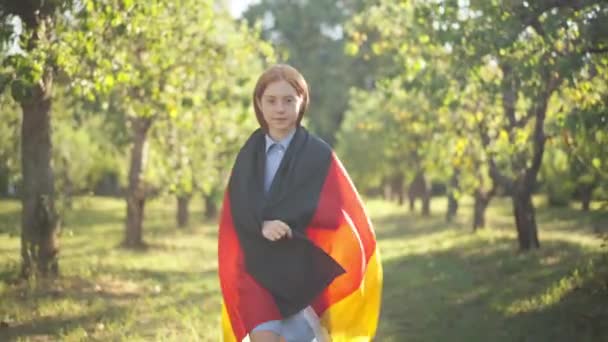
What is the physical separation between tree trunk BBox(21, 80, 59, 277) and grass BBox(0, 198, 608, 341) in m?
0.25

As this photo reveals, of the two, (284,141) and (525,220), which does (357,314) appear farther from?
(525,220)

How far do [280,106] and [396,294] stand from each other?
754 cm

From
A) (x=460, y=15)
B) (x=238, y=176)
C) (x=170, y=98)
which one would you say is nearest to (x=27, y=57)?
(x=170, y=98)

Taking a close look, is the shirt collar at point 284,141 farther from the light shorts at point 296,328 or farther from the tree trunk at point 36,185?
the tree trunk at point 36,185

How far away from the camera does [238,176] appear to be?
4.78 meters

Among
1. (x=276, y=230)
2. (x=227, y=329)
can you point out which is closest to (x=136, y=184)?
(x=227, y=329)

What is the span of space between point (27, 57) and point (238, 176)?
14.4 ft

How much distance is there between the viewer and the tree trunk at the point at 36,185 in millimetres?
10305

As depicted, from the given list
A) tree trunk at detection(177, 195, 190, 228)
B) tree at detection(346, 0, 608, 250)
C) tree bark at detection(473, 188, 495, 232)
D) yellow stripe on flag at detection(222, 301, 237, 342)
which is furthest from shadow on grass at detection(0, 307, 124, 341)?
tree trunk at detection(177, 195, 190, 228)

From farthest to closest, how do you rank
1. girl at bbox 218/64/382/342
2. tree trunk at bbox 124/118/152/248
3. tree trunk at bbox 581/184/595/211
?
tree trunk at bbox 581/184/595/211
tree trunk at bbox 124/118/152/248
girl at bbox 218/64/382/342

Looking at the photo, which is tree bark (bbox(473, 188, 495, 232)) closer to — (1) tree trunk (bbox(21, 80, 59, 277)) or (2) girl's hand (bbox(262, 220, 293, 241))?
(1) tree trunk (bbox(21, 80, 59, 277))

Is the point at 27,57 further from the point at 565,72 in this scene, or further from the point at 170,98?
the point at 565,72

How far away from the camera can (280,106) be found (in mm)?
4734

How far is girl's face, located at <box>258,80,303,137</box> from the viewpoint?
475 centimetres
